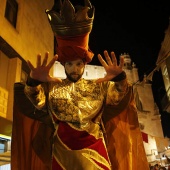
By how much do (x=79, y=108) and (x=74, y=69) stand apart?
420 mm

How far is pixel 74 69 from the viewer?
2.43 metres

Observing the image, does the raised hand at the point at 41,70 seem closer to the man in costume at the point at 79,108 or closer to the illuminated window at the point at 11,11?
the man in costume at the point at 79,108

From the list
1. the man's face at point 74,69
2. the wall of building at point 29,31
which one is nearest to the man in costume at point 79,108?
the man's face at point 74,69

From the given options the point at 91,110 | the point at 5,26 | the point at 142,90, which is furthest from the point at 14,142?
the point at 142,90

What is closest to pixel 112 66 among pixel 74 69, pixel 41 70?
pixel 74 69

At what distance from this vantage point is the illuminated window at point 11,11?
7.33 m

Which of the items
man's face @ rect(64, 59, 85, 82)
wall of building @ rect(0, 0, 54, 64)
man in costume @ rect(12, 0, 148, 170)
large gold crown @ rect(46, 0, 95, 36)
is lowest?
man in costume @ rect(12, 0, 148, 170)

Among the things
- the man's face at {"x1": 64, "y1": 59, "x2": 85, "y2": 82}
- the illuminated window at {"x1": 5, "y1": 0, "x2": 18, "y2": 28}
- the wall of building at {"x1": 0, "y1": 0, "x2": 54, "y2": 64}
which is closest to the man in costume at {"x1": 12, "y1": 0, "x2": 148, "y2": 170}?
the man's face at {"x1": 64, "y1": 59, "x2": 85, "y2": 82}

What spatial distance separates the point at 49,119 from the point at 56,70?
1958 cm

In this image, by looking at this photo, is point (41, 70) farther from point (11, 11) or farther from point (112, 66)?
point (11, 11)

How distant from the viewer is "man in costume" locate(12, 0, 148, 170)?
2.11 m

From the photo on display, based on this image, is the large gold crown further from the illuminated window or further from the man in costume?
the illuminated window

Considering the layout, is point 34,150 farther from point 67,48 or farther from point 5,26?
point 5,26

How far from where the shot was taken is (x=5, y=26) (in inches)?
265
